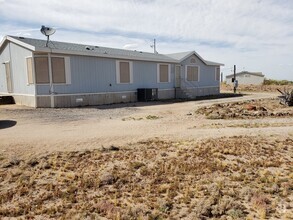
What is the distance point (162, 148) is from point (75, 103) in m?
9.89

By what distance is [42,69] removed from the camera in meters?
14.0

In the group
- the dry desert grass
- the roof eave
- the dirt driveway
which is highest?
the roof eave

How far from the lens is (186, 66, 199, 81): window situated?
23.3 metres

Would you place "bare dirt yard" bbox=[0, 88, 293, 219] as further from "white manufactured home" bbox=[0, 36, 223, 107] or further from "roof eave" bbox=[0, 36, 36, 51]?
"roof eave" bbox=[0, 36, 36, 51]

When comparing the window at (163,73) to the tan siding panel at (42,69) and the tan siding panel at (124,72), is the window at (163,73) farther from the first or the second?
the tan siding panel at (42,69)

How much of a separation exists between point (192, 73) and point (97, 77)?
10301mm

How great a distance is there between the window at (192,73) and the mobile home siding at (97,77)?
186 inches

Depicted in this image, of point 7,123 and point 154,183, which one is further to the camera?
point 7,123

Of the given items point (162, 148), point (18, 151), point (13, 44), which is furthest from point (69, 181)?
point (13, 44)

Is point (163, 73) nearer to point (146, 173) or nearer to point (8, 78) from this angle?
point (8, 78)

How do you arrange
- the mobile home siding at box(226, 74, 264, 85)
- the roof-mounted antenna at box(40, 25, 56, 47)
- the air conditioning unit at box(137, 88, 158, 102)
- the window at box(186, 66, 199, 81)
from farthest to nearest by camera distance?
the mobile home siding at box(226, 74, 264, 85) < the window at box(186, 66, 199, 81) < the air conditioning unit at box(137, 88, 158, 102) < the roof-mounted antenna at box(40, 25, 56, 47)

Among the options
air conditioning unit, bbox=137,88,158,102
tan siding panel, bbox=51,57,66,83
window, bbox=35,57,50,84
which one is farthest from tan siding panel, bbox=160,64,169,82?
window, bbox=35,57,50,84

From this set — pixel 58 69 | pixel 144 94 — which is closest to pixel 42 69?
pixel 58 69

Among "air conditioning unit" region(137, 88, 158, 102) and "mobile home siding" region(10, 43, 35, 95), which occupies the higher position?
"mobile home siding" region(10, 43, 35, 95)
